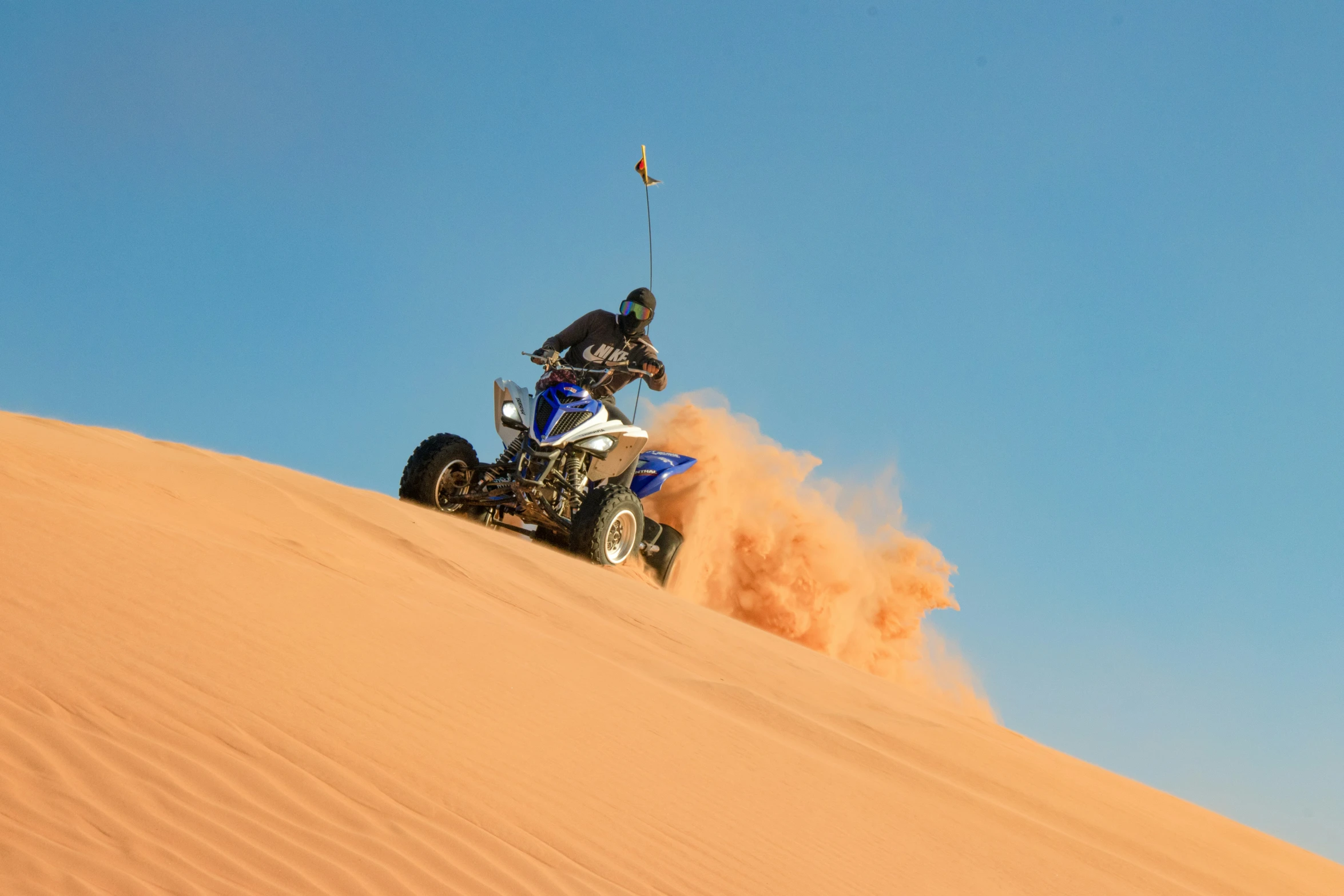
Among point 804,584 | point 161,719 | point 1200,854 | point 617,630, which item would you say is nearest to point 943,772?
point 1200,854

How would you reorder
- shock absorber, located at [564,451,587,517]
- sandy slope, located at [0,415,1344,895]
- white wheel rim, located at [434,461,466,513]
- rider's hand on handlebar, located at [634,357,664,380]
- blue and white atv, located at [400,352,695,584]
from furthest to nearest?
rider's hand on handlebar, located at [634,357,664,380] → shock absorber, located at [564,451,587,517] → white wheel rim, located at [434,461,466,513] → blue and white atv, located at [400,352,695,584] → sandy slope, located at [0,415,1344,895]

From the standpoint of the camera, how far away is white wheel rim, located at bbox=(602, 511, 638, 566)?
868cm

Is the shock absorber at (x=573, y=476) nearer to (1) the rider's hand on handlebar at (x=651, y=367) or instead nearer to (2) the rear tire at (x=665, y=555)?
(1) the rider's hand on handlebar at (x=651, y=367)

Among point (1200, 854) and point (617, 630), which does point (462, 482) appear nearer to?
point (617, 630)

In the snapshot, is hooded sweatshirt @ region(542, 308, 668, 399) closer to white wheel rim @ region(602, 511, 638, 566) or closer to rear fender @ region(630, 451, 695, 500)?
rear fender @ region(630, 451, 695, 500)

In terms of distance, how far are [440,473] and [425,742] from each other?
510cm

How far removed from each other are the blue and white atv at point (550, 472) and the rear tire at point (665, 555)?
0.73 metres

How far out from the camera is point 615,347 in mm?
9344

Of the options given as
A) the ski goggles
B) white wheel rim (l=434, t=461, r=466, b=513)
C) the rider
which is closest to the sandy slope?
white wheel rim (l=434, t=461, r=466, b=513)

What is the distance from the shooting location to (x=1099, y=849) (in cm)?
536

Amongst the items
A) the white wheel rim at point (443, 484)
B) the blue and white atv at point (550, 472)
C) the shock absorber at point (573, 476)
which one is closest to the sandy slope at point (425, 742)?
the blue and white atv at point (550, 472)

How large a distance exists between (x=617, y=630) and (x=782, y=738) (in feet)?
5.31

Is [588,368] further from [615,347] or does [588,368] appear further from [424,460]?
[424,460]

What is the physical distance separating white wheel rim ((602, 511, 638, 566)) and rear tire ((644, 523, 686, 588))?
792 millimetres
